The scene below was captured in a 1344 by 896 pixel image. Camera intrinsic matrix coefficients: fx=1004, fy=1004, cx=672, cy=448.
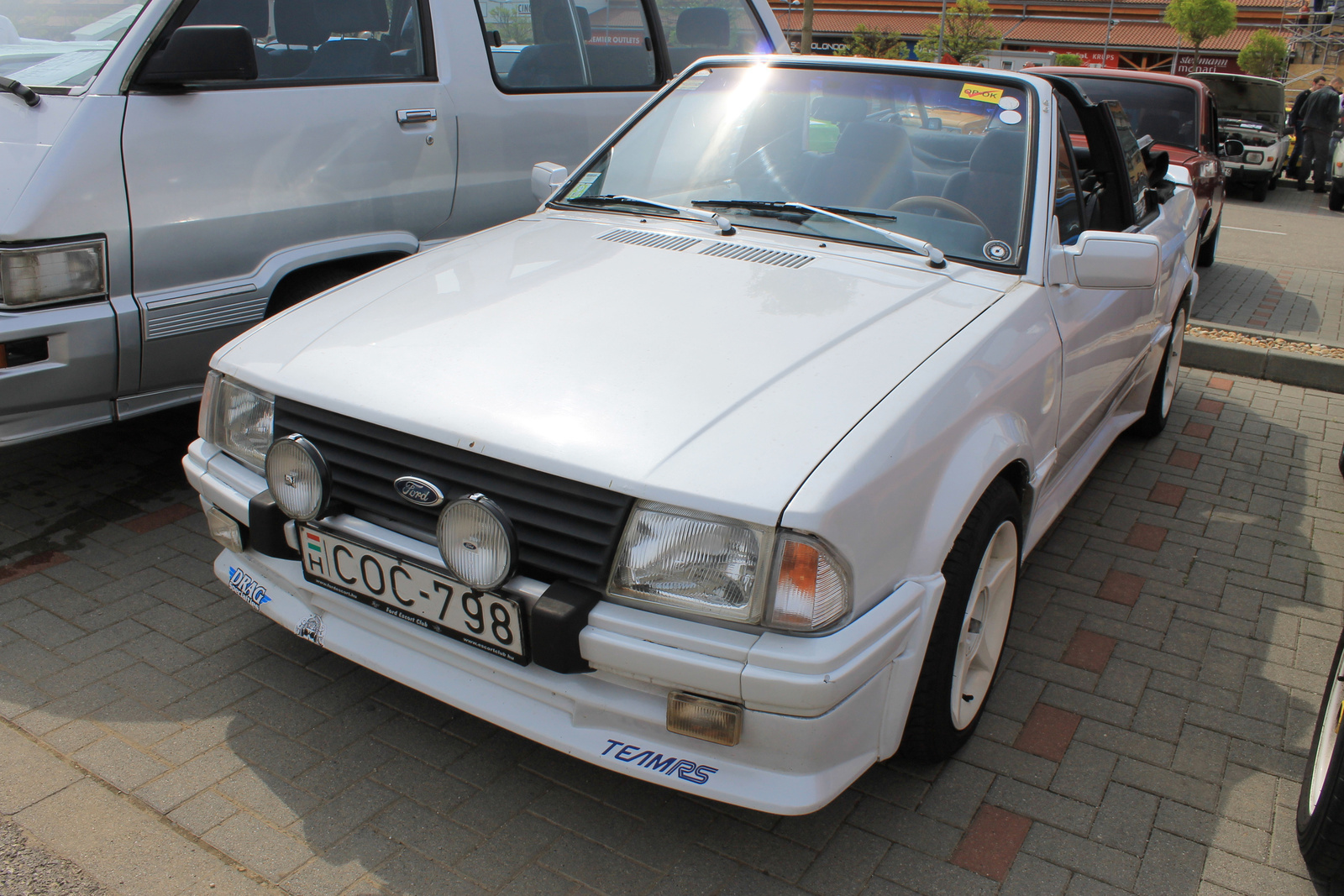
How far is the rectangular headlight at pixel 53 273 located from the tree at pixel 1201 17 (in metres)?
45.4

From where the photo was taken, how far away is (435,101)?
4.10 m

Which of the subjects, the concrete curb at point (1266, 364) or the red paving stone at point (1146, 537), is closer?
the red paving stone at point (1146, 537)

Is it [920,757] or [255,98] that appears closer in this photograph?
[920,757]

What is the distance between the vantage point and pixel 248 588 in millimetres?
2516

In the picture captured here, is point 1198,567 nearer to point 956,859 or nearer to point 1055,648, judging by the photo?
point 1055,648

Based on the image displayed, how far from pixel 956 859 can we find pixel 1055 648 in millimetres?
1057

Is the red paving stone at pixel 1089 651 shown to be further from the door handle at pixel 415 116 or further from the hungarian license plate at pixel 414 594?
the door handle at pixel 415 116

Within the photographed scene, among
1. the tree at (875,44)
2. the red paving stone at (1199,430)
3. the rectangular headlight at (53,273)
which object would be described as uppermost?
the tree at (875,44)

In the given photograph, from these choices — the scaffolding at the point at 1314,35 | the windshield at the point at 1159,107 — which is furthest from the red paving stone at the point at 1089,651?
the scaffolding at the point at 1314,35

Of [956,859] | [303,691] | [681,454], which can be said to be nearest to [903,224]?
[681,454]

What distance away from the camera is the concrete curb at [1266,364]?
18.4ft

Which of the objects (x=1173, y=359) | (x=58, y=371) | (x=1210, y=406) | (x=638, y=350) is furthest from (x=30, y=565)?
(x=1210, y=406)

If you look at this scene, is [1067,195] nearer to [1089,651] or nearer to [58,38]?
[1089,651]

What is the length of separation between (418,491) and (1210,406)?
4656 mm
